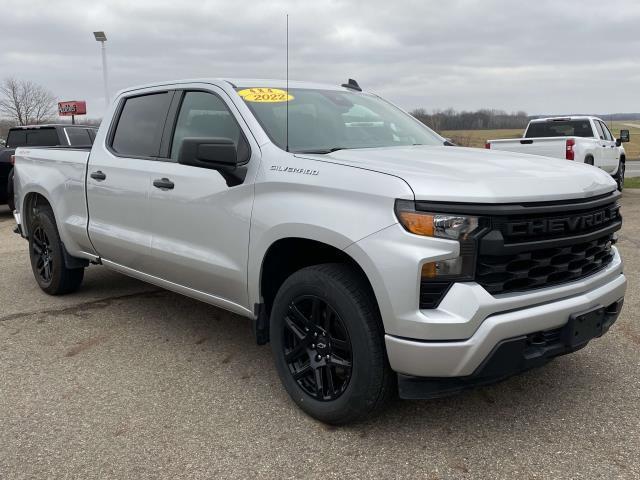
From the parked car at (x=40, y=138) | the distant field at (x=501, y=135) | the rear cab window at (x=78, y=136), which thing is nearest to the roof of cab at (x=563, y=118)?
the distant field at (x=501, y=135)

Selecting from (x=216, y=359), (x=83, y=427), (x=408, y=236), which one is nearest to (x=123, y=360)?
(x=216, y=359)

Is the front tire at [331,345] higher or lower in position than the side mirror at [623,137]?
lower

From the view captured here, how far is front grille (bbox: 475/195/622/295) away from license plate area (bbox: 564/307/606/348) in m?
0.18

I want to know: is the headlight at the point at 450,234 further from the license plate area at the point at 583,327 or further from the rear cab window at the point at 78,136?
the rear cab window at the point at 78,136

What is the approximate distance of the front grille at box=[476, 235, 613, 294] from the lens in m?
2.62

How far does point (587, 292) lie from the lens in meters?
2.99

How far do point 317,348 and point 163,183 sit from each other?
1604 mm

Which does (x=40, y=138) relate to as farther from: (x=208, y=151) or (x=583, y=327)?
(x=583, y=327)

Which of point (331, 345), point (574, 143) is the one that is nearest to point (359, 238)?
point (331, 345)

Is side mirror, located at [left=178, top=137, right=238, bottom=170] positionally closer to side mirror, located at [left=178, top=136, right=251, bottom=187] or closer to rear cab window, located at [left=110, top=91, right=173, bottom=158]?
side mirror, located at [left=178, top=136, right=251, bottom=187]

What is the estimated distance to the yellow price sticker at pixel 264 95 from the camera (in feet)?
12.2

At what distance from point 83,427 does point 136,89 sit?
2671 millimetres

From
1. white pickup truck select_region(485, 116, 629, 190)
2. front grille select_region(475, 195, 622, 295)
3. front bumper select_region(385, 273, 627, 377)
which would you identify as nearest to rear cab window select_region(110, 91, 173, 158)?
front bumper select_region(385, 273, 627, 377)

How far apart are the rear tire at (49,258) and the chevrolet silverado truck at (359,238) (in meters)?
1.31
